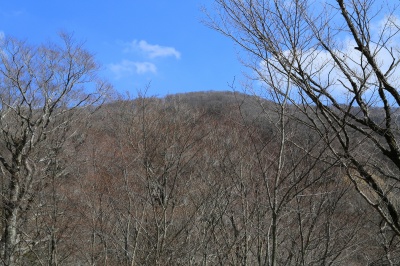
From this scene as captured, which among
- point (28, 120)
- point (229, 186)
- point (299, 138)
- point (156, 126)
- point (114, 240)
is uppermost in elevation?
point (28, 120)

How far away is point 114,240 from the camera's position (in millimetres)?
6508

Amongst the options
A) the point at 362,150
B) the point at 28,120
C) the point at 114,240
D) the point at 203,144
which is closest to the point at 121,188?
the point at 114,240

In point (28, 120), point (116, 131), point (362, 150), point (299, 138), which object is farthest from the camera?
point (28, 120)

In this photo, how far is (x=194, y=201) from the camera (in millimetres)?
6918

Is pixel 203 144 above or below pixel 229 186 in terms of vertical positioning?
above

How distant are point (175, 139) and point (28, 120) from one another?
715 centimetres

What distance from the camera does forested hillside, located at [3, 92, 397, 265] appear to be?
5.82m

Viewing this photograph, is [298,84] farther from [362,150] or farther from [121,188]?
[121,188]

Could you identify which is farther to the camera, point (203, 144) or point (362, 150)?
point (203, 144)

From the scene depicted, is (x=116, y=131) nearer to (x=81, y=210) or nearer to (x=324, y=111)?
(x=81, y=210)

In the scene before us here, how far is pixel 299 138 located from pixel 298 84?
184 cm

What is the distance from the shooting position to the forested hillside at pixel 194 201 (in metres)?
5.82

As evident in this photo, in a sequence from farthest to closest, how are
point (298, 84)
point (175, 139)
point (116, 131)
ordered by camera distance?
point (116, 131), point (175, 139), point (298, 84)

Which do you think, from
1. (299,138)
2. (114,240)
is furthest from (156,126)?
(299,138)
